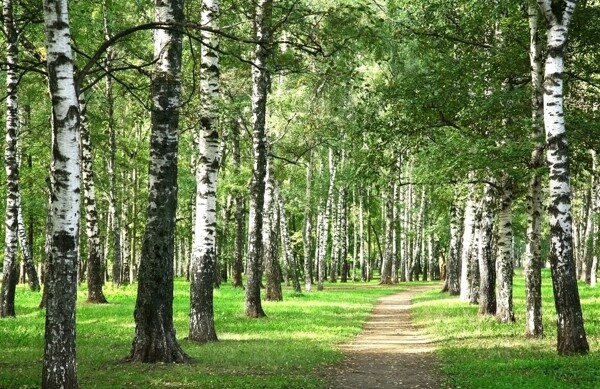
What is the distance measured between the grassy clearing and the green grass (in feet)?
8.07

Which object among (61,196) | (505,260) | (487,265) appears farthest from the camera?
(487,265)

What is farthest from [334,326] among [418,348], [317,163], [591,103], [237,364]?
[317,163]

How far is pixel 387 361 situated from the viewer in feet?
44.7

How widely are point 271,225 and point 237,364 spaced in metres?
17.4

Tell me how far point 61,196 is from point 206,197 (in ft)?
21.8

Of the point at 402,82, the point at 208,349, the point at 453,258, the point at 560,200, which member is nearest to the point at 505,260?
the point at 402,82

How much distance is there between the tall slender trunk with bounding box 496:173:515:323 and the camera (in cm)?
1897

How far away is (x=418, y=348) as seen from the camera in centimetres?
1558

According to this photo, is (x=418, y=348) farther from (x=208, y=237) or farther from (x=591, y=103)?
(x=591, y=103)

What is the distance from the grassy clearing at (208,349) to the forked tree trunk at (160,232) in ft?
1.82

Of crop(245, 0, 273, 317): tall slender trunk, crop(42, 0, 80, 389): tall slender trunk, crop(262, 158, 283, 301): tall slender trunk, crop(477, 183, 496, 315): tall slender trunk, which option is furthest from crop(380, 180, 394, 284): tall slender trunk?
crop(42, 0, 80, 389): tall slender trunk

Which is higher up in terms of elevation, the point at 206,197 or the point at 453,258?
the point at 206,197

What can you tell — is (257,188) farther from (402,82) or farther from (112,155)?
(112,155)

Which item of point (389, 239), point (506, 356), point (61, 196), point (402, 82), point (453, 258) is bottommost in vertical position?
point (506, 356)
